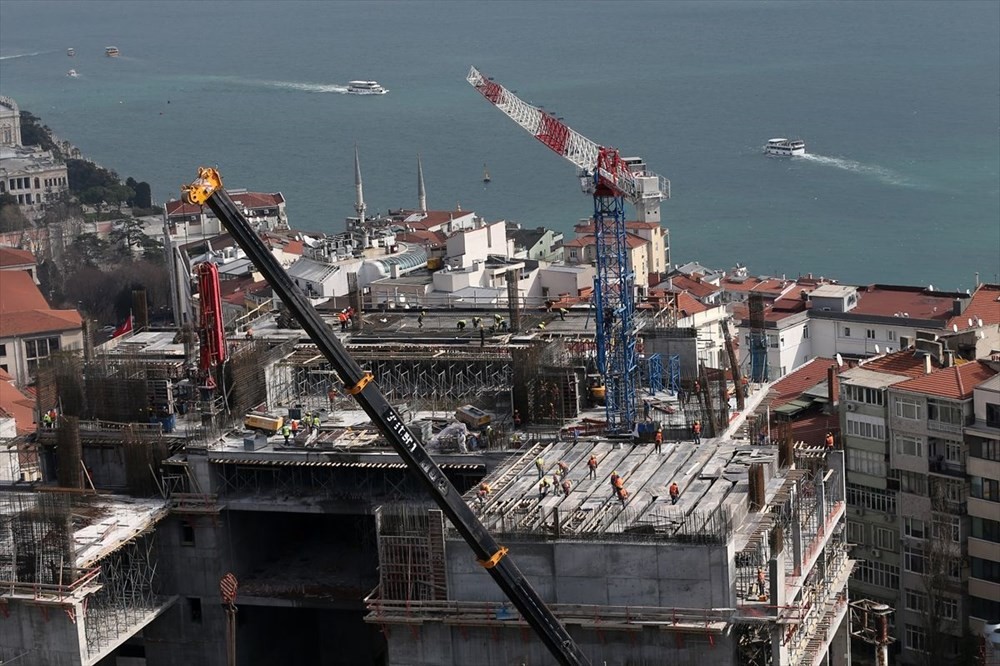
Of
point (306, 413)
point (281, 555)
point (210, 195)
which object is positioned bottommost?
point (281, 555)

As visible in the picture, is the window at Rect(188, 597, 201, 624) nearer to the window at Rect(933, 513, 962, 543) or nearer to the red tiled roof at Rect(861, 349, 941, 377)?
the window at Rect(933, 513, 962, 543)

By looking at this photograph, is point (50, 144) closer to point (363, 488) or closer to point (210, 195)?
point (363, 488)

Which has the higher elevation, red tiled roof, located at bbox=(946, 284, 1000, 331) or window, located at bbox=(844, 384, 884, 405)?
red tiled roof, located at bbox=(946, 284, 1000, 331)

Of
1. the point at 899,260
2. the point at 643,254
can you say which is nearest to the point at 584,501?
the point at 643,254

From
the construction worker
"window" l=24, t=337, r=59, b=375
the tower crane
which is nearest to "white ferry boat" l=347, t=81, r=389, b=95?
"window" l=24, t=337, r=59, b=375

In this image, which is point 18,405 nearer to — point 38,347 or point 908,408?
point 38,347

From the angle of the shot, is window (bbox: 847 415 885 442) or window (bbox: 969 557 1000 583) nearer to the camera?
window (bbox: 969 557 1000 583)

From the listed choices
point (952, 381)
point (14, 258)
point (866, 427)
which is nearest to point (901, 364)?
point (866, 427)
